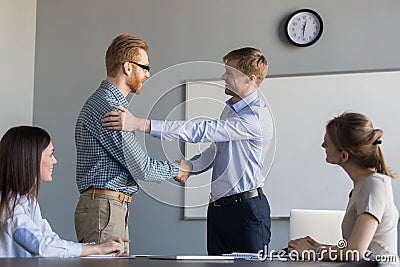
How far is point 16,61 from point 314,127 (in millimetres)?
1984

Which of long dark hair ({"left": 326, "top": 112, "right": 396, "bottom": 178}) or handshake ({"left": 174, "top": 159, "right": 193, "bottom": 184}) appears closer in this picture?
long dark hair ({"left": 326, "top": 112, "right": 396, "bottom": 178})

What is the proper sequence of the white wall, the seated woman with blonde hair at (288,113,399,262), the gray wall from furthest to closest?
1. the white wall
2. the gray wall
3. the seated woman with blonde hair at (288,113,399,262)

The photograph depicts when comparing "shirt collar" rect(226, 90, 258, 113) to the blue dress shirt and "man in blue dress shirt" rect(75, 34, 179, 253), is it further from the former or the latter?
"man in blue dress shirt" rect(75, 34, 179, 253)

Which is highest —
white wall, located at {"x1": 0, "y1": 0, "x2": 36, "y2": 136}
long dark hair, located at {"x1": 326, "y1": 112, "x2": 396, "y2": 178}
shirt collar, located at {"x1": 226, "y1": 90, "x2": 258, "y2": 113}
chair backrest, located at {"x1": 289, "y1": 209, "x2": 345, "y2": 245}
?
white wall, located at {"x1": 0, "y1": 0, "x2": 36, "y2": 136}

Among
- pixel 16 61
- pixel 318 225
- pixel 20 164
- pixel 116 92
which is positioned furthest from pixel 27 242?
pixel 16 61

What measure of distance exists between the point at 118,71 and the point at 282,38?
1869 millimetres

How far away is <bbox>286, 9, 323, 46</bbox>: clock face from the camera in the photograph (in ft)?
13.6

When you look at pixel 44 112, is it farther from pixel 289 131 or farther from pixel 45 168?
pixel 45 168

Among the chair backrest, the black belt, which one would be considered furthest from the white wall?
the black belt

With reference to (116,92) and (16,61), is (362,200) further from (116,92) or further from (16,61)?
(16,61)

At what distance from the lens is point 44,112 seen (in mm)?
4676

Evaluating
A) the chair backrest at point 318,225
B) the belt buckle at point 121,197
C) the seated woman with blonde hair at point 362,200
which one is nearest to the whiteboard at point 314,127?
the chair backrest at point 318,225

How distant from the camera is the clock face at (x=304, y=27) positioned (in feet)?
13.6

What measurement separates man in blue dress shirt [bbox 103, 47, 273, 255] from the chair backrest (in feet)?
2.53
